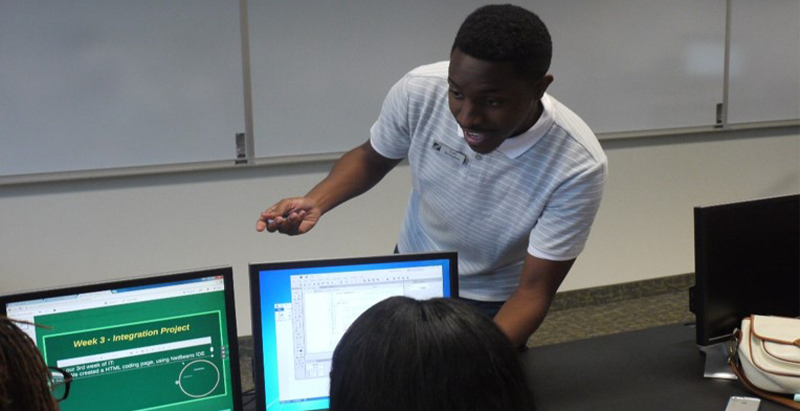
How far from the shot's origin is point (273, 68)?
3396 millimetres

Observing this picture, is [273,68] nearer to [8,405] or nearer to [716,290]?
[716,290]

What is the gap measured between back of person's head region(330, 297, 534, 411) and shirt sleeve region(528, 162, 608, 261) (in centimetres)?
94

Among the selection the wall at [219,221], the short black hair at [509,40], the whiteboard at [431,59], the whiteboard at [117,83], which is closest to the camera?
the short black hair at [509,40]

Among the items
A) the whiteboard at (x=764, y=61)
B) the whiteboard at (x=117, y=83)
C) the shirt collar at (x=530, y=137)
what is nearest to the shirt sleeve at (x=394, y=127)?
the shirt collar at (x=530, y=137)

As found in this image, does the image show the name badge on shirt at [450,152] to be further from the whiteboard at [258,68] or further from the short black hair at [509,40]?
the whiteboard at [258,68]

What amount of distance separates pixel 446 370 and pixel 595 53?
3.52 metres

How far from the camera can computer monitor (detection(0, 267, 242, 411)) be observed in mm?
1307

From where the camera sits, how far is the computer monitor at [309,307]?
145 cm

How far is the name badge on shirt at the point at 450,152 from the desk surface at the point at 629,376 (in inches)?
17.6

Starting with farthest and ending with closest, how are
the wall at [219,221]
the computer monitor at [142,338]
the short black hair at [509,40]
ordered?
the wall at [219,221] → the short black hair at [509,40] → the computer monitor at [142,338]

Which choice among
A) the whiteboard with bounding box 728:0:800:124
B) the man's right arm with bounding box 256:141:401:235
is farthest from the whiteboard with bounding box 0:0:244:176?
the whiteboard with bounding box 728:0:800:124

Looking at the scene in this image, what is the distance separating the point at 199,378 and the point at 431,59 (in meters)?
2.50

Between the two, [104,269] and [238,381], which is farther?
[104,269]

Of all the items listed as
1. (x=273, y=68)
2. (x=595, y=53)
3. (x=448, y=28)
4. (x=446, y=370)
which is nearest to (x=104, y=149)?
(x=273, y=68)
